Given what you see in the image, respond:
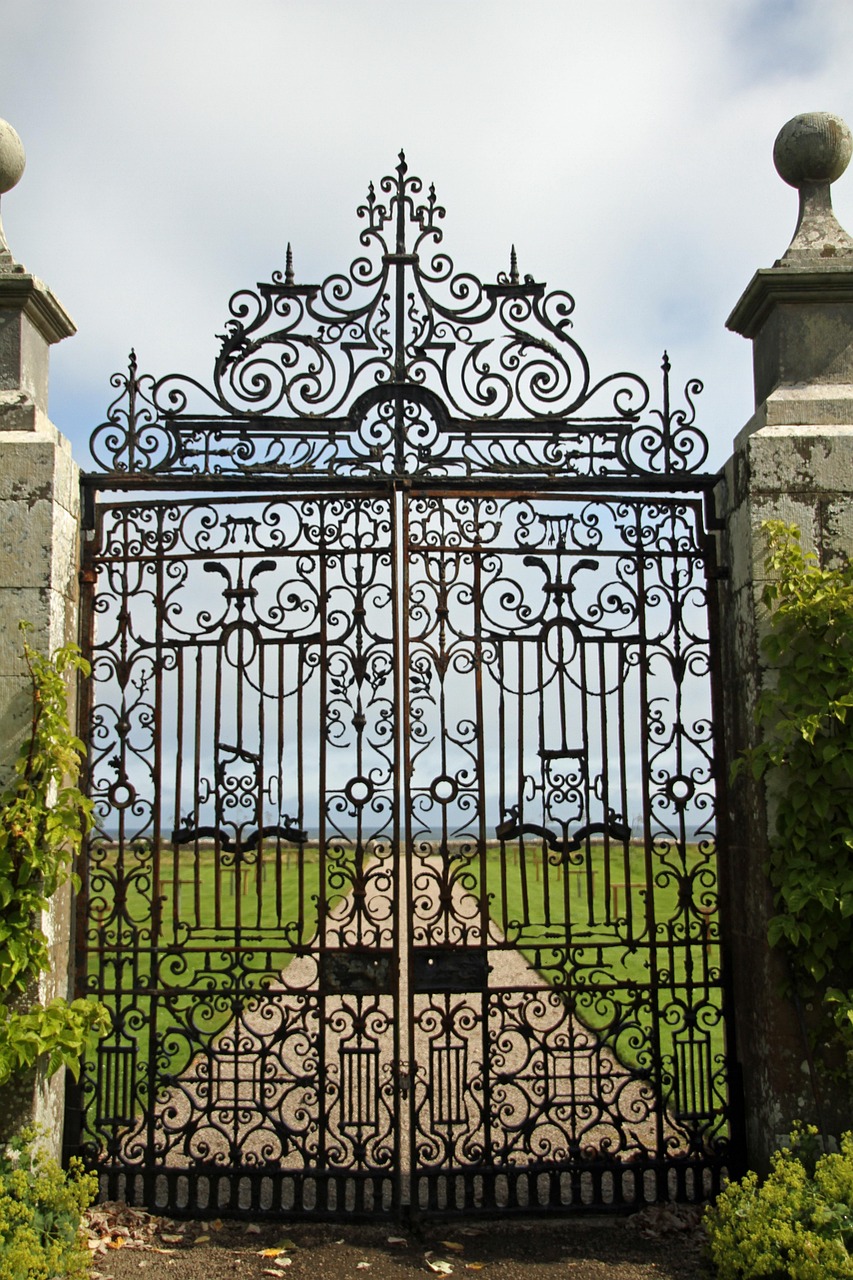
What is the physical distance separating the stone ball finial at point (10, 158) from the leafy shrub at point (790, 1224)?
5.87 meters

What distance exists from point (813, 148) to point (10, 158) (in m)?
4.12

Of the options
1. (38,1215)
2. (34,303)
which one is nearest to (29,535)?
(34,303)

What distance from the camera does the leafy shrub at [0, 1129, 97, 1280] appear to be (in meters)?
4.09

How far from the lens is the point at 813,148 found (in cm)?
564

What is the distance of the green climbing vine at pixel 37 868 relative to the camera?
15.7 ft

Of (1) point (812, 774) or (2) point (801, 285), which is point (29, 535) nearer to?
(1) point (812, 774)

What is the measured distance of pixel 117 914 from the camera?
18.1 feet

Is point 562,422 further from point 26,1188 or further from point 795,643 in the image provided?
point 26,1188

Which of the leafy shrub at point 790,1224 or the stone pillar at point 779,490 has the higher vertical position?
the stone pillar at point 779,490

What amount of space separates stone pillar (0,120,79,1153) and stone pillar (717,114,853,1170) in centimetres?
335

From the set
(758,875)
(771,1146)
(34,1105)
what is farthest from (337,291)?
(771,1146)

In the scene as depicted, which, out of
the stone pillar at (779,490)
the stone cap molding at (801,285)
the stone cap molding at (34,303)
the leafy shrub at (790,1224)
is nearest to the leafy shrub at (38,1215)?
the leafy shrub at (790,1224)

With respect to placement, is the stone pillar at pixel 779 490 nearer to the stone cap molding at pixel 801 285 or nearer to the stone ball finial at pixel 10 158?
the stone cap molding at pixel 801 285

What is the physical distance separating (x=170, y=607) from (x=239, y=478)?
0.76 meters
